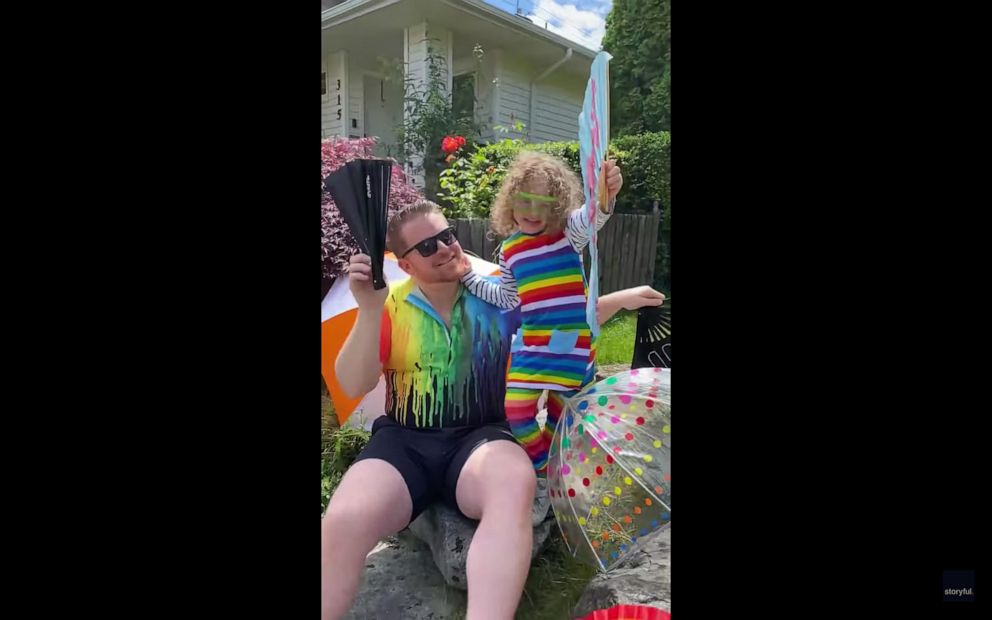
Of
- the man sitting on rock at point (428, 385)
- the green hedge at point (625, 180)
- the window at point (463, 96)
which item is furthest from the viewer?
the window at point (463, 96)

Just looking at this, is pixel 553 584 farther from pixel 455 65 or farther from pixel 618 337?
pixel 455 65

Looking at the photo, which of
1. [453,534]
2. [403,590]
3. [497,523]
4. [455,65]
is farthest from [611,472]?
[455,65]

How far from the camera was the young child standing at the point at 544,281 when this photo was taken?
1.69m

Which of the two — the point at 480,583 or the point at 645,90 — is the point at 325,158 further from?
the point at 480,583

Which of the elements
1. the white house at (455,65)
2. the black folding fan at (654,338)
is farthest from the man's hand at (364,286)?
the black folding fan at (654,338)

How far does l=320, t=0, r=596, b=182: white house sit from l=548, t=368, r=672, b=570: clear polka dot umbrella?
803 mm

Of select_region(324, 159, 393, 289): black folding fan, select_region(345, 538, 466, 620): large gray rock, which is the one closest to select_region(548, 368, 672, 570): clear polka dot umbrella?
select_region(345, 538, 466, 620): large gray rock

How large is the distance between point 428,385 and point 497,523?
421mm

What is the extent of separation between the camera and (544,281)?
1689 mm

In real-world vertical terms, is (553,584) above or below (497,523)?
below

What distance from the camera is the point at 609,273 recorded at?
5.94 feet

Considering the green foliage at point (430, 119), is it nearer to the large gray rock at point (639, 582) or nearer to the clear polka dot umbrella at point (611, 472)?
the clear polka dot umbrella at point (611, 472)

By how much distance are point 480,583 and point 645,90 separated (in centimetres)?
139

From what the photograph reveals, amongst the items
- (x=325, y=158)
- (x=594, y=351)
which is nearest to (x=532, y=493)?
(x=594, y=351)
